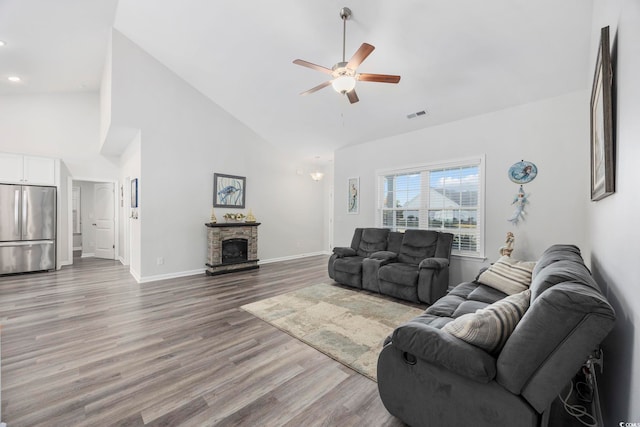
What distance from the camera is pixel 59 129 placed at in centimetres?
600

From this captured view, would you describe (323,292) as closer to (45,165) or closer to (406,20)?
(406,20)

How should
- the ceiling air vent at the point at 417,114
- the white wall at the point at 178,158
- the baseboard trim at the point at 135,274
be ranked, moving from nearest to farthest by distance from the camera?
the ceiling air vent at the point at 417,114
the white wall at the point at 178,158
the baseboard trim at the point at 135,274

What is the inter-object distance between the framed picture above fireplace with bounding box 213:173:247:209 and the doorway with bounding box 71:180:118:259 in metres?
3.31

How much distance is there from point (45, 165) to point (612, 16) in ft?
27.6

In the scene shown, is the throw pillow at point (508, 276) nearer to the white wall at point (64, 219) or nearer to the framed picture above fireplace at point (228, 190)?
the framed picture above fireplace at point (228, 190)

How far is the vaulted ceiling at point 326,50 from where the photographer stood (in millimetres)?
2867

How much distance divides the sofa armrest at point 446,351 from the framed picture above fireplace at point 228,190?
5108mm

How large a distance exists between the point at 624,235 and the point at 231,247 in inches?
223

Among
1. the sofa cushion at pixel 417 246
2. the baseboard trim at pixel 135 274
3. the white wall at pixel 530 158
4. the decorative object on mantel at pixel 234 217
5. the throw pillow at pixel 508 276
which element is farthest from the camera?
the decorative object on mantel at pixel 234 217

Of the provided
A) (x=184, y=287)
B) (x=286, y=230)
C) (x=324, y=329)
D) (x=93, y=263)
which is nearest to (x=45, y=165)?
(x=93, y=263)

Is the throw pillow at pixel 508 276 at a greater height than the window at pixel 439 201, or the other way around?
the window at pixel 439 201

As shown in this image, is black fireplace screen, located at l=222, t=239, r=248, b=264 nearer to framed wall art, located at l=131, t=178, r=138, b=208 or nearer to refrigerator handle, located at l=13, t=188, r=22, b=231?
framed wall art, located at l=131, t=178, r=138, b=208

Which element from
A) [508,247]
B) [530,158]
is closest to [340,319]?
[508,247]

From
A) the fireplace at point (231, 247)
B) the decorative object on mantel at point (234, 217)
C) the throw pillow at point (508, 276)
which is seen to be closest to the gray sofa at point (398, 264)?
the throw pillow at point (508, 276)
